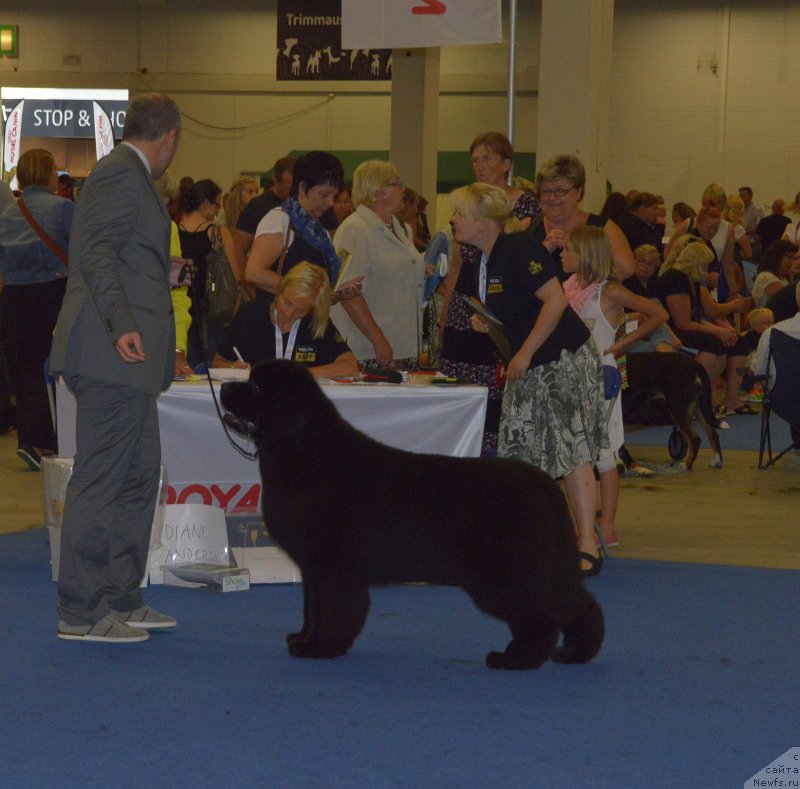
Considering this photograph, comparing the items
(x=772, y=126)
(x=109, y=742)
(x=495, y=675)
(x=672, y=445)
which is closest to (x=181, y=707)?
(x=109, y=742)

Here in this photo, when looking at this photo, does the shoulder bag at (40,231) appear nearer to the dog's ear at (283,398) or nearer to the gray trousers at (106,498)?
the gray trousers at (106,498)

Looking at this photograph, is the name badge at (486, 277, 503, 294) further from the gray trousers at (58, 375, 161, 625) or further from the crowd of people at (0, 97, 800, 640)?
the gray trousers at (58, 375, 161, 625)

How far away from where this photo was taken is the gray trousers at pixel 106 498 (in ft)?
12.5

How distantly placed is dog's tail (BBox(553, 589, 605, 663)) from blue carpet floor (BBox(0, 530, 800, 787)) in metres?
0.04

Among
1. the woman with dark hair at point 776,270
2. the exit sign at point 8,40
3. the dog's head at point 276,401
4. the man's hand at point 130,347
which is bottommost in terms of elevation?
the dog's head at point 276,401

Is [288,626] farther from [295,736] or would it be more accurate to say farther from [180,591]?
[295,736]

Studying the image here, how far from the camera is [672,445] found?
27.2 ft

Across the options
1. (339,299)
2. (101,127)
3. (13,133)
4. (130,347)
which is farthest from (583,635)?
(13,133)

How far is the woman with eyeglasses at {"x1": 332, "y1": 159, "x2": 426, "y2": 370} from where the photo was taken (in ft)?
19.6

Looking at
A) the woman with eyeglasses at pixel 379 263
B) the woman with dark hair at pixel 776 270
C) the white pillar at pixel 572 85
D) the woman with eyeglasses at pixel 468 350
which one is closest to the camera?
the woman with eyeglasses at pixel 468 350

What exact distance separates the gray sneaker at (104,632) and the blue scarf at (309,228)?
7.02 feet

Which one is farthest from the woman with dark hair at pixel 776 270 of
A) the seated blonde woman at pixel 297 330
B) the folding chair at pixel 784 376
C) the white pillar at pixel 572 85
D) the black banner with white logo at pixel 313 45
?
the seated blonde woman at pixel 297 330

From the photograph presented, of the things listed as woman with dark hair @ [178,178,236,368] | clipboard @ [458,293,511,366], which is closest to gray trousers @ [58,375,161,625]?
clipboard @ [458,293,511,366]

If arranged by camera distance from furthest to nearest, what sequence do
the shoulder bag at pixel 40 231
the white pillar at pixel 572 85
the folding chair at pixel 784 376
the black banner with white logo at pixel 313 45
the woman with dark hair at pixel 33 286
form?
1. the black banner with white logo at pixel 313 45
2. the white pillar at pixel 572 85
3. the folding chair at pixel 784 376
4. the woman with dark hair at pixel 33 286
5. the shoulder bag at pixel 40 231
